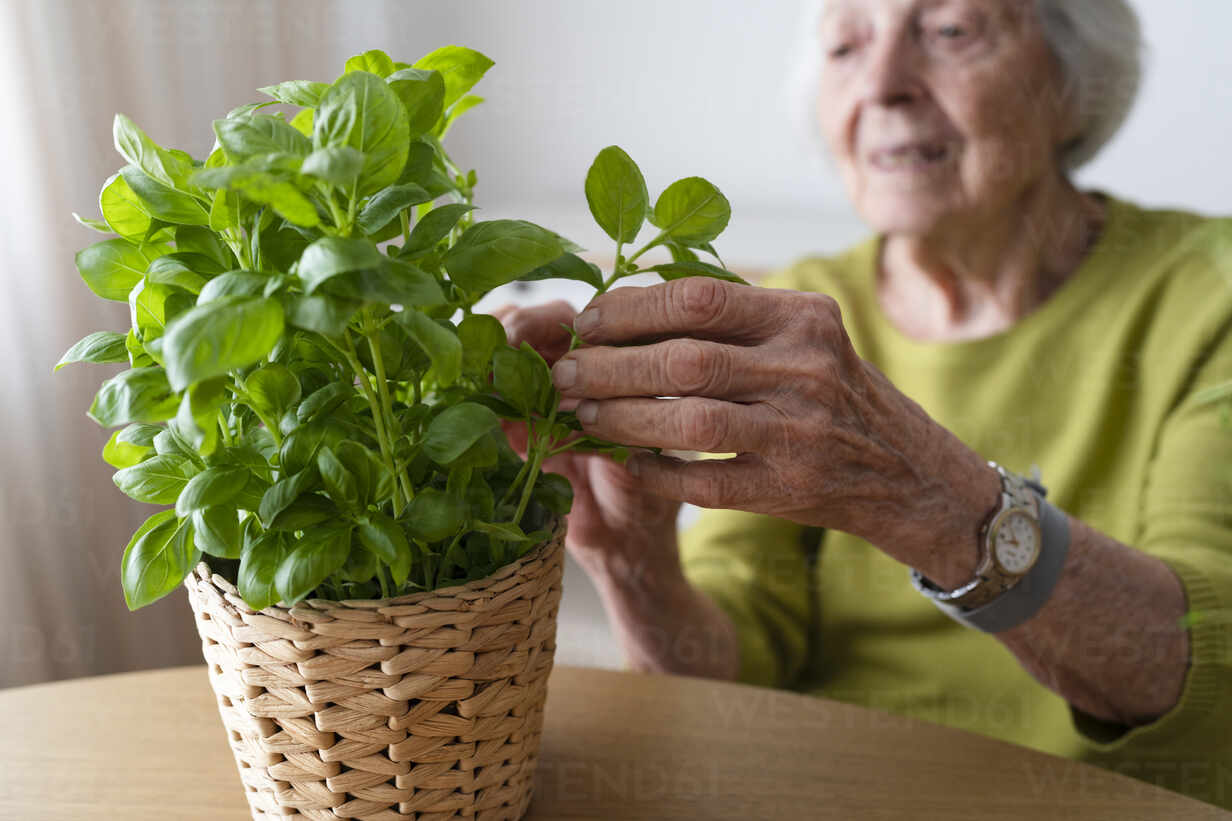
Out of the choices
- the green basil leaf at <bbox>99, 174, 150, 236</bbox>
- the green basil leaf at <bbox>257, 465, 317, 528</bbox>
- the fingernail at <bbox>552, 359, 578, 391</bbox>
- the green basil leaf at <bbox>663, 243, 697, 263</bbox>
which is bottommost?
the green basil leaf at <bbox>257, 465, 317, 528</bbox>

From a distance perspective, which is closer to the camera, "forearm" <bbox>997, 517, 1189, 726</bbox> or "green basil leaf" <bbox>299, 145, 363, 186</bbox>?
"green basil leaf" <bbox>299, 145, 363, 186</bbox>

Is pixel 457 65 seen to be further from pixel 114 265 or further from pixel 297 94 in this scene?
pixel 114 265

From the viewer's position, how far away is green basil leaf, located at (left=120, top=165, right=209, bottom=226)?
1.43ft

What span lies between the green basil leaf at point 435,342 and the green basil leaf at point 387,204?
0.20 ft

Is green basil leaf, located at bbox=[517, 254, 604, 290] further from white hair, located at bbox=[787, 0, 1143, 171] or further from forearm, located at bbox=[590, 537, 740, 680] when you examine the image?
white hair, located at bbox=[787, 0, 1143, 171]

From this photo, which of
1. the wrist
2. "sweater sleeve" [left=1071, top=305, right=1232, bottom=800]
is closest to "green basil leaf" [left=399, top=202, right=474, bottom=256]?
the wrist

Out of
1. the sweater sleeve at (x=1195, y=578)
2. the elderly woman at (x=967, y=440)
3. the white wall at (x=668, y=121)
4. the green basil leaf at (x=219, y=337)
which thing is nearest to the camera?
the green basil leaf at (x=219, y=337)

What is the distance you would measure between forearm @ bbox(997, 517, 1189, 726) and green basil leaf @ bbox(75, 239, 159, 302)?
642 mm

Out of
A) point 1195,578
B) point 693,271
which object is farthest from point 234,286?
point 1195,578

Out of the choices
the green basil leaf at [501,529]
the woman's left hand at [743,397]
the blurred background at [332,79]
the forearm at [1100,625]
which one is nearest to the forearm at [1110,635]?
the forearm at [1100,625]

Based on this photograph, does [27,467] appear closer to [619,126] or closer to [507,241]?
[507,241]

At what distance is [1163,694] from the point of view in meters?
0.81

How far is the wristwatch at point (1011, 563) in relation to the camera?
27.5 inches

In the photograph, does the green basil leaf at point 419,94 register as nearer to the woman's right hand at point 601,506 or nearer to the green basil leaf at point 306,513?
the green basil leaf at point 306,513
